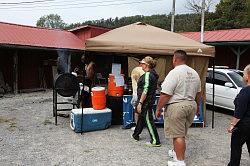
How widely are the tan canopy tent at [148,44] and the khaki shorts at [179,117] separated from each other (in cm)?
301

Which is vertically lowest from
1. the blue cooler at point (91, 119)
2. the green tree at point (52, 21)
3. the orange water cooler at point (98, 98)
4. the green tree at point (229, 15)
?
the blue cooler at point (91, 119)

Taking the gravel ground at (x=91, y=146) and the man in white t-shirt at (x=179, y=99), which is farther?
the gravel ground at (x=91, y=146)

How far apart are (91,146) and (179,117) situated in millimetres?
2236

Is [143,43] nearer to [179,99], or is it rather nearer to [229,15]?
[179,99]

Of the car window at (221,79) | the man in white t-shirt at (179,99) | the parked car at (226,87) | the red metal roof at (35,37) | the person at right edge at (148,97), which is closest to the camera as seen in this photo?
the man in white t-shirt at (179,99)

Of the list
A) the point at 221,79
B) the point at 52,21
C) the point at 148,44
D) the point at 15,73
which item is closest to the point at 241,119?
the point at 148,44

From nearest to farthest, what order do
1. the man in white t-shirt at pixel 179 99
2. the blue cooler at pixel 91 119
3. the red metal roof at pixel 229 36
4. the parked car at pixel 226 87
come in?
the man in white t-shirt at pixel 179 99 < the blue cooler at pixel 91 119 < the parked car at pixel 226 87 < the red metal roof at pixel 229 36

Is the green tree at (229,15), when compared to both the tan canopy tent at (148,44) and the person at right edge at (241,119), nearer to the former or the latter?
the tan canopy tent at (148,44)

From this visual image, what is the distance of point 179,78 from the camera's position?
471cm

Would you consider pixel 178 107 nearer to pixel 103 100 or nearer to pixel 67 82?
pixel 103 100

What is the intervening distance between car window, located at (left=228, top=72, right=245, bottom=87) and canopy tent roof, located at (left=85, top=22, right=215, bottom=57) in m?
2.61

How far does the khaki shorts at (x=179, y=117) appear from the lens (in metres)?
4.74

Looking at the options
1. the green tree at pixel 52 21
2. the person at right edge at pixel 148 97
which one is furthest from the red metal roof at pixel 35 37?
the green tree at pixel 52 21

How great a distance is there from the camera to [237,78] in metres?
10.4
